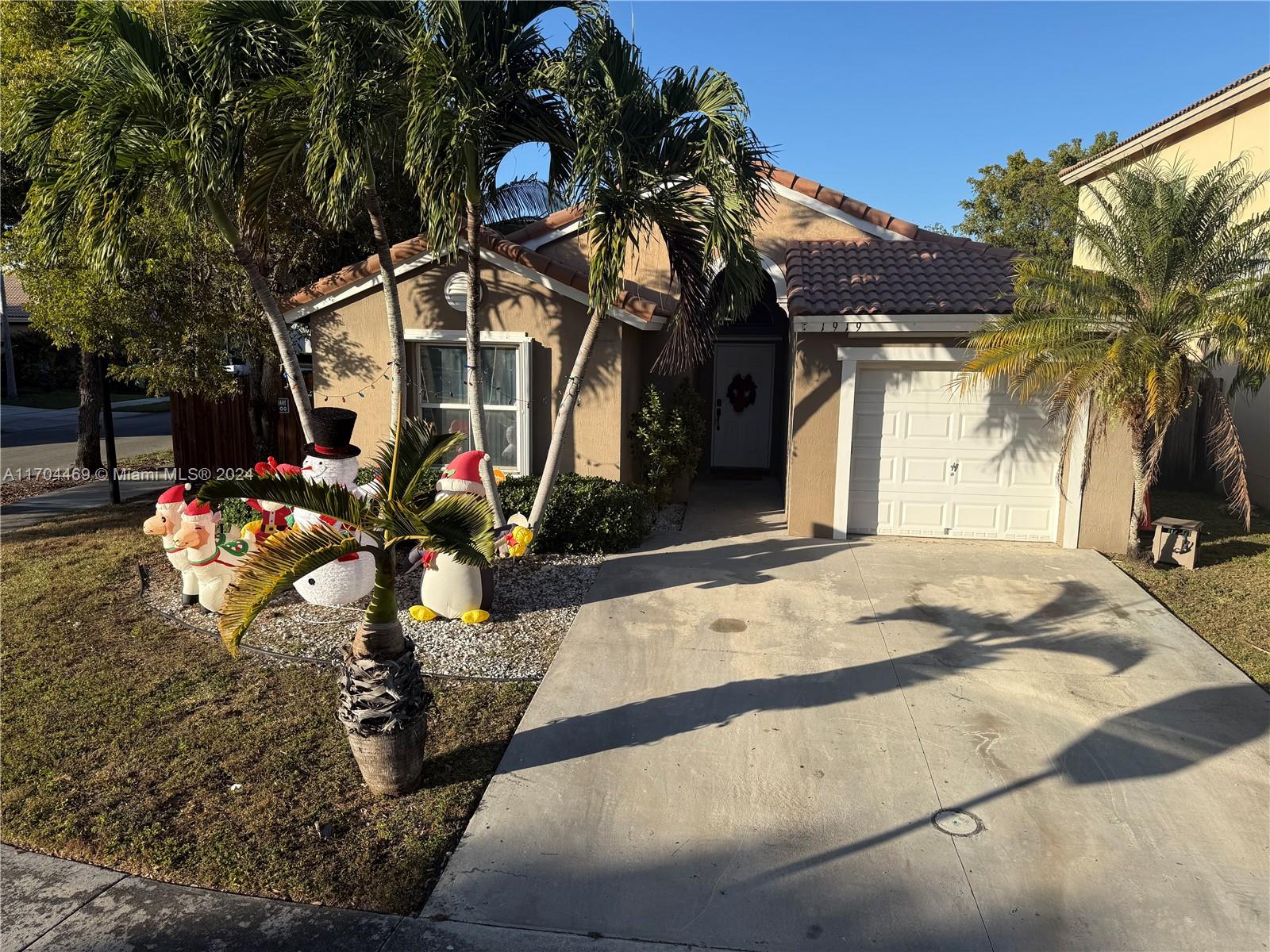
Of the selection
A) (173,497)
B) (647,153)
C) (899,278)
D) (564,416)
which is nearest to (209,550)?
(173,497)

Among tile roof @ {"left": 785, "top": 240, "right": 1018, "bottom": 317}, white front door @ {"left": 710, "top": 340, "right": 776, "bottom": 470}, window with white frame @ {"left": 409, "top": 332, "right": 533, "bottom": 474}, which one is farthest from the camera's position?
white front door @ {"left": 710, "top": 340, "right": 776, "bottom": 470}

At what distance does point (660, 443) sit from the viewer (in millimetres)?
10500

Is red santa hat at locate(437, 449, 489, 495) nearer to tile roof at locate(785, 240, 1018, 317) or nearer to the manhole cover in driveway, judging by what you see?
the manhole cover in driveway

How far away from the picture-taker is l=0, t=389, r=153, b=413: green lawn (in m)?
25.2

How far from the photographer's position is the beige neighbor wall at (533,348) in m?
9.90

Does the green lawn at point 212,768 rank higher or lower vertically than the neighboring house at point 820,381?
lower

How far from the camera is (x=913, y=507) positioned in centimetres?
997

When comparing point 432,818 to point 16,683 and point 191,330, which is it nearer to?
point 16,683

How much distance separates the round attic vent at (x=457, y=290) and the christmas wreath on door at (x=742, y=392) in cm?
571

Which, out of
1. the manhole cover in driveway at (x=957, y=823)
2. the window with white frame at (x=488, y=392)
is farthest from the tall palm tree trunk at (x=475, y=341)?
the manhole cover in driveway at (x=957, y=823)

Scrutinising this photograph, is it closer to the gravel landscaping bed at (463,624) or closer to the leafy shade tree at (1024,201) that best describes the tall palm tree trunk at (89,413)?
the gravel landscaping bed at (463,624)

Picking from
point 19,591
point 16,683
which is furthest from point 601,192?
point 19,591

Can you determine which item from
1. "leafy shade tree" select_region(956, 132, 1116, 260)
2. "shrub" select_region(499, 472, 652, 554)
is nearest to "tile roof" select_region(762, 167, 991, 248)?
"shrub" select_region(499, 472, 652, 554)

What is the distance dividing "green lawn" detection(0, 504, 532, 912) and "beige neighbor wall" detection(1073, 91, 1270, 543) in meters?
7.34
